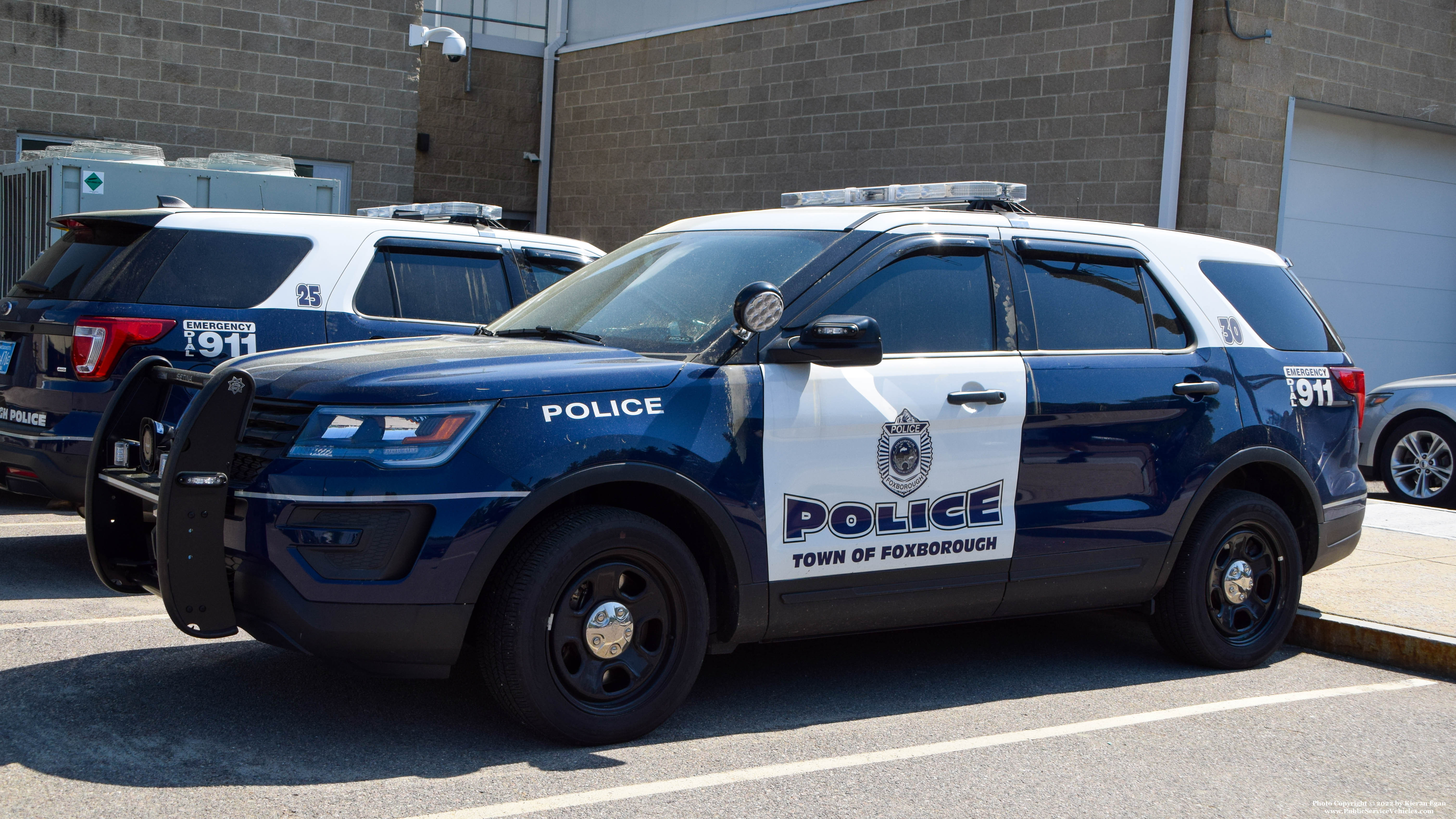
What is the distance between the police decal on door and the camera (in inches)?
275

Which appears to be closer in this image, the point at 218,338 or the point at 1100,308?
the point at 1100,308

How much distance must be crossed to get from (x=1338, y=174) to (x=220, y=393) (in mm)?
12861

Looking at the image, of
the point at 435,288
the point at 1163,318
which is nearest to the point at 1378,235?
the point at 1163,318

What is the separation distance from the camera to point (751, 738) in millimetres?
4883

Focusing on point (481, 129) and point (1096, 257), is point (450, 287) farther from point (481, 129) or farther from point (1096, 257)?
point (481, 129)

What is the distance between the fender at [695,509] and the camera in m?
4.35

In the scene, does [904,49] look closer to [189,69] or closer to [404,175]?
[404,175]

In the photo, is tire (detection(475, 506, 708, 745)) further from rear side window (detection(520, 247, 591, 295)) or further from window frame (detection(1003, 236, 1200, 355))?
rear side window (detection(520, 247, 591, 295))

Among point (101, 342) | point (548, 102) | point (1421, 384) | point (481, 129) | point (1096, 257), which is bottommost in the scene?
point (101, 342)

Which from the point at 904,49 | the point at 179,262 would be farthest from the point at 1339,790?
the point at 904,49

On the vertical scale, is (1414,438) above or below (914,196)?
below

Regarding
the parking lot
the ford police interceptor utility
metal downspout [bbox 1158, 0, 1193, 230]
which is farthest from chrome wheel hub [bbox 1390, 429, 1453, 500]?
the ford police interceptor utility

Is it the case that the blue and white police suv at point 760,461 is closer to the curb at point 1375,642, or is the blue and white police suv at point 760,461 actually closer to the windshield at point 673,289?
the windshield at point 673,289

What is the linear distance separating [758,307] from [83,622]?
338cm
